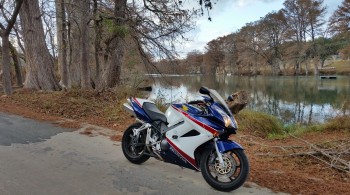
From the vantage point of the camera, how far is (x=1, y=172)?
14.0 ft

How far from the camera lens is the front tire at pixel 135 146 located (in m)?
4.80

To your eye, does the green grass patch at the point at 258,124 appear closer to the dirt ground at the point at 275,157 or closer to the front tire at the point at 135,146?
the dirt ground at the point at 275,157

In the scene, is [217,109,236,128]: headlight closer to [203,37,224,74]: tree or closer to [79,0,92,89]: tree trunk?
[79,0,92,89]: tree trunk

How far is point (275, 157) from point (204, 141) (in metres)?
2.39

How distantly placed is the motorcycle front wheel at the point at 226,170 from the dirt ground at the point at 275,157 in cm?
56

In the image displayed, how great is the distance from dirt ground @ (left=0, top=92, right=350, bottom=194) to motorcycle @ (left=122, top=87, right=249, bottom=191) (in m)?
0.62

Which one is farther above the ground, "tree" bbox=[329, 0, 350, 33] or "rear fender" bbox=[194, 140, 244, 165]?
"tree" bbox=[329, 0, 350, 33]

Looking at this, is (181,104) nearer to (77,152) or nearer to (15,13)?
(77,152)

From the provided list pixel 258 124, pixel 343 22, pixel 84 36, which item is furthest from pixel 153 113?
pixel 343 22

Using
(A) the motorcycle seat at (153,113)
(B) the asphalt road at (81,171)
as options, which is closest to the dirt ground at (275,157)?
(B) the asphalt road at (81,171)

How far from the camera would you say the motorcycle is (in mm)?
3807

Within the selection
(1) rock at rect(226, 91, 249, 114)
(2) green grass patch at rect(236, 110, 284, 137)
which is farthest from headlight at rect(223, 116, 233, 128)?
(1) rock at rect(226, 91, 249, 114)

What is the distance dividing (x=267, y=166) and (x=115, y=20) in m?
8.03

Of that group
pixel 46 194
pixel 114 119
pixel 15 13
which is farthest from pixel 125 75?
pixel 46 194
